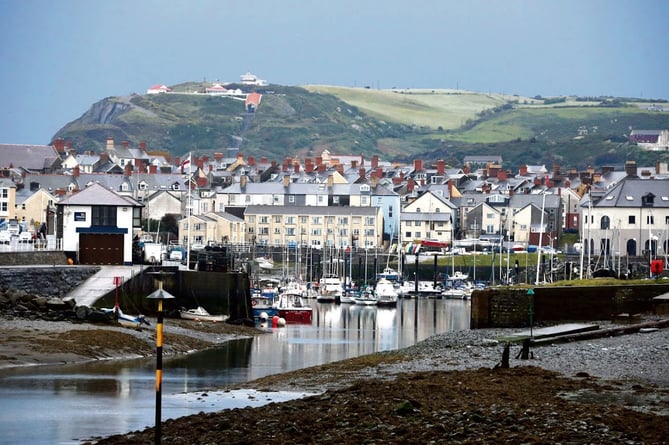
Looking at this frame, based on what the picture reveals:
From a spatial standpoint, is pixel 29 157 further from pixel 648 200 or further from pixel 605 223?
pixel 648 200

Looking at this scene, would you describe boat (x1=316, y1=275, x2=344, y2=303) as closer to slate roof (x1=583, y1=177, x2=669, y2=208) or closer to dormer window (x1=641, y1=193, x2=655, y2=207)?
slate roof (x1=583, y1=177, x2=669, y2=208)

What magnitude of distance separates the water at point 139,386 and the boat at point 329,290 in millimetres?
40449

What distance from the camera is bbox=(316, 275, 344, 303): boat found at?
105 metres

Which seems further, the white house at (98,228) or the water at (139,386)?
the white house at (98,228)

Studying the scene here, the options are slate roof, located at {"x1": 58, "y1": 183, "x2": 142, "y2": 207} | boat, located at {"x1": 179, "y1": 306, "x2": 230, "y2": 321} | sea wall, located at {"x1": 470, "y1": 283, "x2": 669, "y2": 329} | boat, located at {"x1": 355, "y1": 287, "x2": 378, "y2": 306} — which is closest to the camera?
sea wall, located at {"x1": 470, "y1": 283, "x2": 669, "y2": 329}

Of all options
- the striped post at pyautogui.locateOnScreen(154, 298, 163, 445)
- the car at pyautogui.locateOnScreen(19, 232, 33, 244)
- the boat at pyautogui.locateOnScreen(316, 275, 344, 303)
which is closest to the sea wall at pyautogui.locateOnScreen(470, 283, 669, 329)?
the striped post at pyautogui.locateOnScreen(154, 298, 163, 445)

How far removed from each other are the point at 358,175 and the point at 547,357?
125683 mm

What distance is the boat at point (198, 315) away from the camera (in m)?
60.8

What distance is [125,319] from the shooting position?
52062mm

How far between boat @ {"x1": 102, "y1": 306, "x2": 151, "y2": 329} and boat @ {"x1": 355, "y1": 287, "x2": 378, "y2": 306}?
158 ft

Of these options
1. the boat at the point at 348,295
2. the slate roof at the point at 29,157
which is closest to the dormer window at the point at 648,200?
the boat at the point at 348,295

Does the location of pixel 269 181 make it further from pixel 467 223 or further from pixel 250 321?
pixel 250 321

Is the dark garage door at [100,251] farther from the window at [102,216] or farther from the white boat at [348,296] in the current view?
the white boat at [348,296]

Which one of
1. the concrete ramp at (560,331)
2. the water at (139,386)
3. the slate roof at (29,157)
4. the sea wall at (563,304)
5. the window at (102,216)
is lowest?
the water at (139,386)
